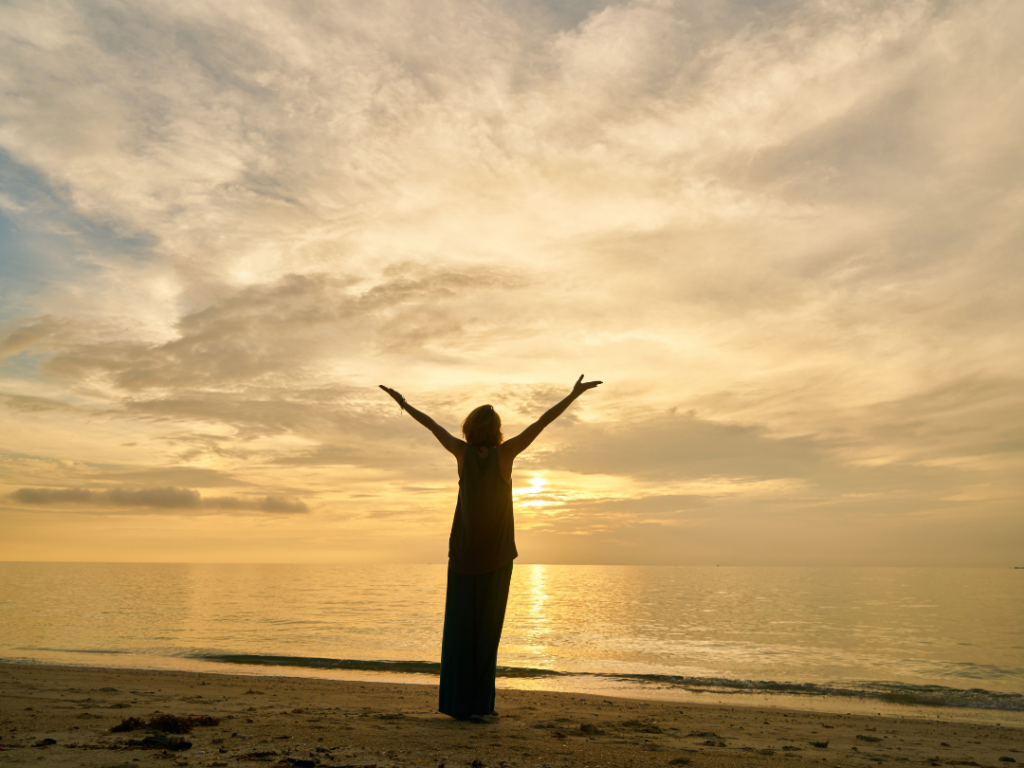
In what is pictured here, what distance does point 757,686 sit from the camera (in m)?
14.4

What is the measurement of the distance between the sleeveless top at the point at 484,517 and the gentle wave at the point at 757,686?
32.9 feet

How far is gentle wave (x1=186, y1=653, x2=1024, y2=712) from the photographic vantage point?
1355cm

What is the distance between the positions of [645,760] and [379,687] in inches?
288

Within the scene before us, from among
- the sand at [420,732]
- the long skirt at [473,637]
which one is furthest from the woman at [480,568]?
the sand at [420,732]

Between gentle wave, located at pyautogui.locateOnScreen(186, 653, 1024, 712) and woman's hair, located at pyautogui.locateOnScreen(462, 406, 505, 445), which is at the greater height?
woman's hair, located at pyautogui.locateOnScreen(462, 406, 505, 445)

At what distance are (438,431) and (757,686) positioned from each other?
1226cm

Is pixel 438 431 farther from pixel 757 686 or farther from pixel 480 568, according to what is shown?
pixel 757 686

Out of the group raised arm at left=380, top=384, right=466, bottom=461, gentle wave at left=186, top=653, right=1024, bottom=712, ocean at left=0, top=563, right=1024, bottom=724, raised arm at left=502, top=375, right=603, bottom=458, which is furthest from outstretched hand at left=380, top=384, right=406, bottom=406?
gentle wave at left=186, top=653, right=1024, bottom=712

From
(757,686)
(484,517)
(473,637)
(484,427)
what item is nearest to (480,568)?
(484,517)

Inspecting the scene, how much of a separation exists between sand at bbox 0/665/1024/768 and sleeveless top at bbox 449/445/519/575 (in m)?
1.51

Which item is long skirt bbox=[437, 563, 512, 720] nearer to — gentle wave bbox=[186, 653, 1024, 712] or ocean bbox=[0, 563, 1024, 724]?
ocean bbox=[0, 563, 1024, 724]

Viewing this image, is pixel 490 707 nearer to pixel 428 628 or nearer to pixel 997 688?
pixel 997 688

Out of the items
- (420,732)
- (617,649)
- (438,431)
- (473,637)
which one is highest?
(438,431)

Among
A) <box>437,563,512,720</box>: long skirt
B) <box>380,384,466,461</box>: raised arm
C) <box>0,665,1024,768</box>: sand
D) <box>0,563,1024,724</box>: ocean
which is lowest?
<box>0,563,1024,724</box>: ocean
